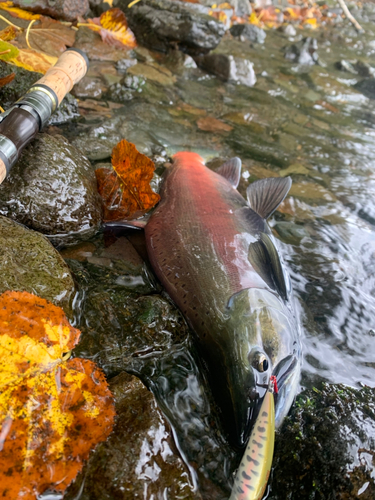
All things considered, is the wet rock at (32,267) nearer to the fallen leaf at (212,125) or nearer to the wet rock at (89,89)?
the wet rock at (89,89)

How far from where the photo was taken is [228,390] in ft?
7.19

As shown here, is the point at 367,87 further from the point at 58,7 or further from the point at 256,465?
the point at 256,465

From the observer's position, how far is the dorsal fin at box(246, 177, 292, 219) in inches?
142

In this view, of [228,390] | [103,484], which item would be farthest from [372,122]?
[103,484]

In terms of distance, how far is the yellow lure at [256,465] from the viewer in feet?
5.77

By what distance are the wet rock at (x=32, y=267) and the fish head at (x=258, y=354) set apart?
1.07m

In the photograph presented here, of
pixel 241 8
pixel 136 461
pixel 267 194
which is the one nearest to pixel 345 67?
pixel 241 8

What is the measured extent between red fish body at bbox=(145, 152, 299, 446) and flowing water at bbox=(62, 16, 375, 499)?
0.16 meters

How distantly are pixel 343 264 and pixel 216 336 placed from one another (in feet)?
5.84

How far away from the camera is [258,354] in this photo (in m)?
2.24

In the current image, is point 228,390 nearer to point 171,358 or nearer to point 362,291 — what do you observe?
point 171,358

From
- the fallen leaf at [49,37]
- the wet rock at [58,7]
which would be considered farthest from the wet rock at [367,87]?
the fallen leaf at [49,37]

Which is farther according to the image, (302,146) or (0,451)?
(302,146)

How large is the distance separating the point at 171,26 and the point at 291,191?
4258 mm
